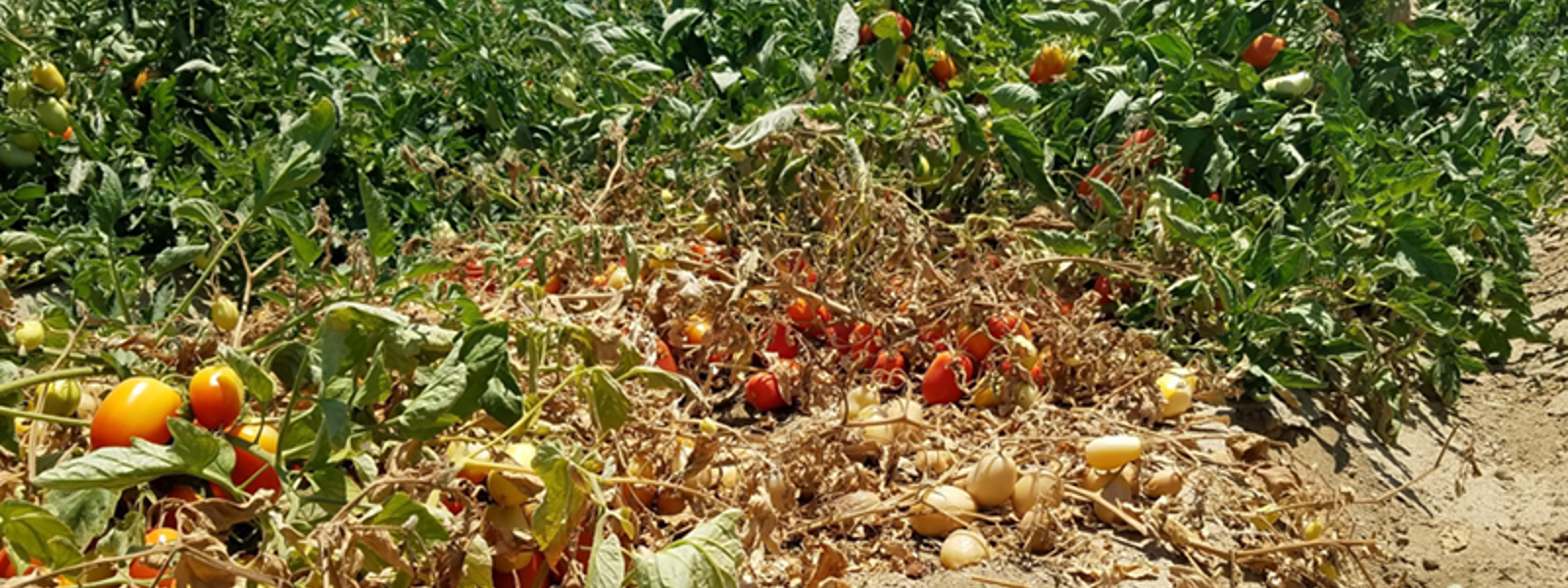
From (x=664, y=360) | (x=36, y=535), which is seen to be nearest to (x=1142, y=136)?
(x=664, y=360)

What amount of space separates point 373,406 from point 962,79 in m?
1.95

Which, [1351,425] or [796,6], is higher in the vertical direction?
[796,6]

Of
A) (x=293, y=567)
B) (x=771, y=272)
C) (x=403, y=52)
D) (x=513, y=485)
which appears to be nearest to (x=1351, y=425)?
(x=771, y=272)

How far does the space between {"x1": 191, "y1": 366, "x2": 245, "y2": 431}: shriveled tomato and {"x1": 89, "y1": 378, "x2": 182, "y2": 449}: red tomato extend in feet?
0.11

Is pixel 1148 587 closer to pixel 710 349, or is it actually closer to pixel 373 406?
pixel 710 349

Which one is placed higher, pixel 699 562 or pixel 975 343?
pixel 699 562

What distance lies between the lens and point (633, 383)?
6.41 feet

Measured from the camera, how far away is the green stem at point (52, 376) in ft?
4.86

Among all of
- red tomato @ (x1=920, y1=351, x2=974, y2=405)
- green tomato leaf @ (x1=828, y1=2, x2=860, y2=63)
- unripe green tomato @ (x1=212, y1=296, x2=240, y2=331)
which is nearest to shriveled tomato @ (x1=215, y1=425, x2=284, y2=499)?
unripe green tomato @ (x1=212, y1=296, x2=240, y2=331)

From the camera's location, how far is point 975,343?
2.40 metres

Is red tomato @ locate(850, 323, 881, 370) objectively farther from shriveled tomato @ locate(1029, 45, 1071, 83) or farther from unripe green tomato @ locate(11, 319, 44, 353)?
unripe green tomato @ locate(11, 319, 44, 353)

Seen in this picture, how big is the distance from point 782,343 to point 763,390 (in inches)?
3.8

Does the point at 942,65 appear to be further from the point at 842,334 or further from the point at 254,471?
the point at 254,471

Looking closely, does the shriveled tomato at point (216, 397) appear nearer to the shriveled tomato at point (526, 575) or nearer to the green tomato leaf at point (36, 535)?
the green tomato leaf at point (36, 535)
